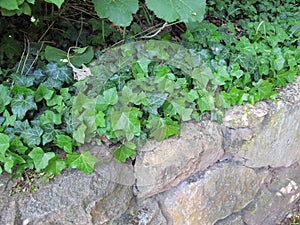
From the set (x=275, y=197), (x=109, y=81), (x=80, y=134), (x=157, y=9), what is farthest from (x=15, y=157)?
(x=275, y=197)

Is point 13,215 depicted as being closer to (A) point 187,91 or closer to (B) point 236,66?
(A) point 187,91

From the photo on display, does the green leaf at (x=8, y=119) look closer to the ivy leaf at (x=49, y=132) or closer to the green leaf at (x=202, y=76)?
the ivy leaf at (x=49, y=132)

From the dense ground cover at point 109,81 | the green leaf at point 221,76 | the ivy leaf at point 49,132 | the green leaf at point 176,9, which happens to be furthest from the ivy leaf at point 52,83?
the green leaf at point 221,76

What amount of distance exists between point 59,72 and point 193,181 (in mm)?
840

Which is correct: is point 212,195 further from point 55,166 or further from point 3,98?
point 3,98

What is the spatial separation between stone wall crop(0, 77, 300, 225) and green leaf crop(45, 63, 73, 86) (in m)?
0.38

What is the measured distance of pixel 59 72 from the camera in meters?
1.68

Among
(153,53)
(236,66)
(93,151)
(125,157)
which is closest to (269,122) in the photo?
(236,66)

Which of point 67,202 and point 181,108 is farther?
point 181,108

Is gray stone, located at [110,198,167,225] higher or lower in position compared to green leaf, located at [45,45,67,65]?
lower

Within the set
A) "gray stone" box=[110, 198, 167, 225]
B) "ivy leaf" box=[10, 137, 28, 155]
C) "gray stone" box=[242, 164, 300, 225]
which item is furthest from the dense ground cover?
"gray stone" box=[242, 164, 300, 225]

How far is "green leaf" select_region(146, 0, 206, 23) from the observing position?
4.62 feet

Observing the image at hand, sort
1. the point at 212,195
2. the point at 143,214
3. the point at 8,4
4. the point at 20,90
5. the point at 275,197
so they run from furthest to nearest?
the point at 275,197, the point at 212,195, the point at 143,214, the point at 20,90, the point at 8,4

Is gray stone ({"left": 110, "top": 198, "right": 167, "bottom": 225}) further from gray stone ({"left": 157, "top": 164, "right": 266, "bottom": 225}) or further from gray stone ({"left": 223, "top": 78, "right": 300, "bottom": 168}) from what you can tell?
gray stone ({"left": 223, "top": 78, "right": 300, "bottom": 168})
